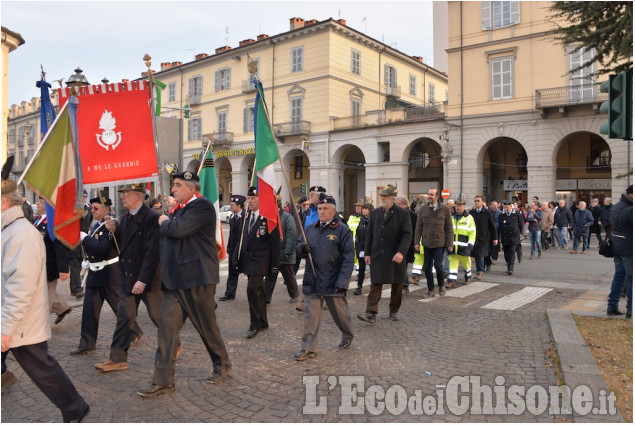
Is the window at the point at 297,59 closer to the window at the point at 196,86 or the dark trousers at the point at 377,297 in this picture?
the window at the point at 196,86

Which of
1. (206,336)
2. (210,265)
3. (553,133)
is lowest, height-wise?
(206,336)

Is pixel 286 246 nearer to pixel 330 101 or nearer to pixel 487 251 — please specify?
pixel 487 251

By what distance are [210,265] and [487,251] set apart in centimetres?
889

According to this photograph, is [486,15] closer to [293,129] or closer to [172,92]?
[293,129]

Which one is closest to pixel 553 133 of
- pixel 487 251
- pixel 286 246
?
pixel 487 251

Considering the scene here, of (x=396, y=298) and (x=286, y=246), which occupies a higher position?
(x=286, y=246)

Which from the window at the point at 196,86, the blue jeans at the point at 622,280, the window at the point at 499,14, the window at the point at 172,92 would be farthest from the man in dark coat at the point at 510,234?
the window at the point at 172,92

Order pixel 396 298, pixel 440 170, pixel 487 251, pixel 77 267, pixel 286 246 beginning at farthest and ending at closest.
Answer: pixel 440 170 → pixel 487 251 → pixel 77 267 → pixel 286 246 → pixel 396 298

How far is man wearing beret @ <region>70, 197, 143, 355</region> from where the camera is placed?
5.68 m

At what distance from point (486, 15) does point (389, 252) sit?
82.1 ft

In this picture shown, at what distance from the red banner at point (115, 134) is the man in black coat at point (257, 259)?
1.95 meters

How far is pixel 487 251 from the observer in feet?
39.5

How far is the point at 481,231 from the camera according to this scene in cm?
1180

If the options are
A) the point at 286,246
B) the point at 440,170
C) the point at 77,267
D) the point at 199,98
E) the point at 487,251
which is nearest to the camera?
the point at 286,246
